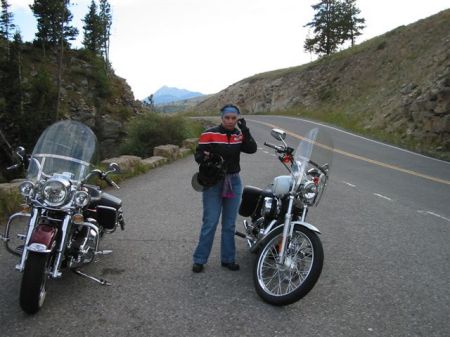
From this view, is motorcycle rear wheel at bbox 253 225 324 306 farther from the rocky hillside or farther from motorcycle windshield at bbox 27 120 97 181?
the rocky hillside

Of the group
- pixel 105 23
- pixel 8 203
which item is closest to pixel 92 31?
pixel 105 23

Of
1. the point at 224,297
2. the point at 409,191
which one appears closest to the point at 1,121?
the point at 409,191

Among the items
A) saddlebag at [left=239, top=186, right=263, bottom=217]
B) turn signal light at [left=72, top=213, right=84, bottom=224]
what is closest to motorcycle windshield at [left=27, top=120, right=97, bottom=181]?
turn signal light at [left=72, top=213, right=84, bottom=224]

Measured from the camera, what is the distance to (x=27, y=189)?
4391 millimetres

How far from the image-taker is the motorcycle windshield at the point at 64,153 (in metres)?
4.75

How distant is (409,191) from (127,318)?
30.0 feet

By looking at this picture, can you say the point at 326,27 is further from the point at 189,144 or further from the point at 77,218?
the point at 77,218

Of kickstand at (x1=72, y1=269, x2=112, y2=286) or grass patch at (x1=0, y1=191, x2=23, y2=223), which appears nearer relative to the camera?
kickstand at (x1=72, y1=269, x2=112, y2=286)

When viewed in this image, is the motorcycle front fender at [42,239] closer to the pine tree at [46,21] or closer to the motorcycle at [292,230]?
the motorcycle at [292,230]

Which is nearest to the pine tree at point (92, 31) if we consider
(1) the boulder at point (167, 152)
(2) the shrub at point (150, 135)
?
(2) the shrub at point (150, 135)

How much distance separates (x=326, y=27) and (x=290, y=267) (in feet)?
220

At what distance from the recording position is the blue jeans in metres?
5.40

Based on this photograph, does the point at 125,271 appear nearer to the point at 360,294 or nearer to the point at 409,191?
the point at 360,294

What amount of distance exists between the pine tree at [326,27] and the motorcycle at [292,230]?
65.3 meters
